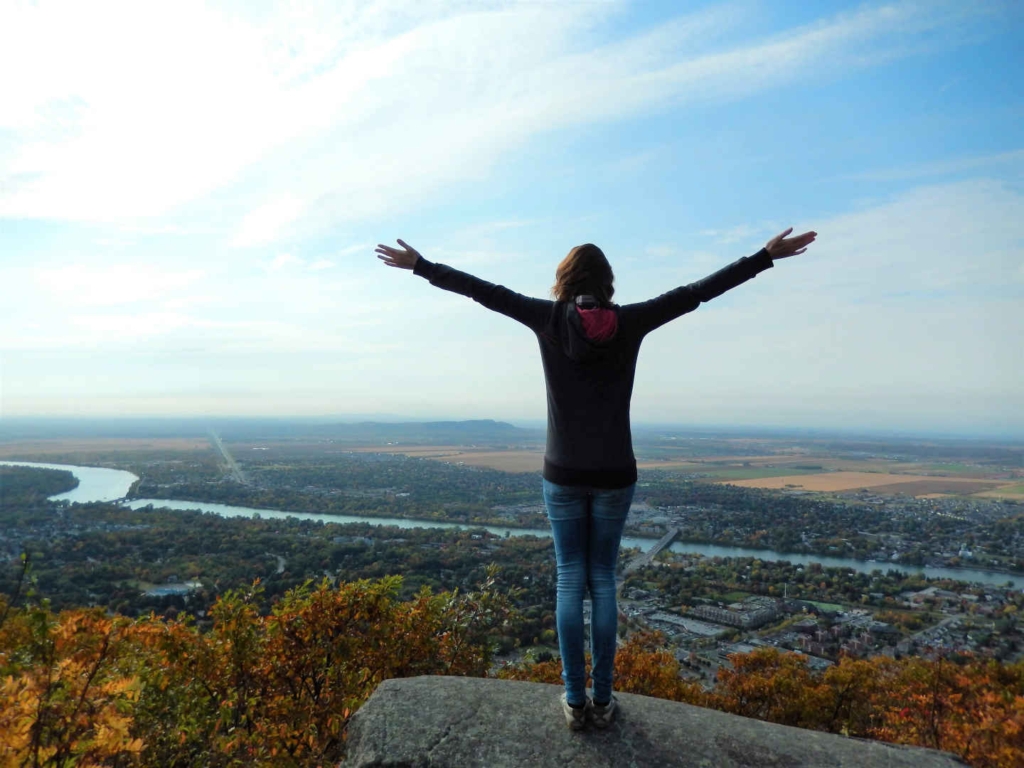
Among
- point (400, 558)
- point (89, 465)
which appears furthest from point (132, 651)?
point (89, 465)

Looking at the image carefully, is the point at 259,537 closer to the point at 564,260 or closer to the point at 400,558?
the point at 400,558

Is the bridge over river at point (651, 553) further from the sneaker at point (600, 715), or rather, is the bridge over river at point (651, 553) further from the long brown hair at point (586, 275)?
the long brown hair at point (586, 275)

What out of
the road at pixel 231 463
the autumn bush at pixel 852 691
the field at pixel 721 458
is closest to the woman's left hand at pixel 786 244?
the autumn bush at pixel 852 691

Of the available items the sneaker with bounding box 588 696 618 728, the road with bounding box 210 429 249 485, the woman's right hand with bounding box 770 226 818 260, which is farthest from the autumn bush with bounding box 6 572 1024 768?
the road with bounding box 210 429 249 485

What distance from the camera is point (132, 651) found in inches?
153

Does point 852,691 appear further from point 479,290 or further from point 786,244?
point 479,290

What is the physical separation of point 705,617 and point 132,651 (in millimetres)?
12122

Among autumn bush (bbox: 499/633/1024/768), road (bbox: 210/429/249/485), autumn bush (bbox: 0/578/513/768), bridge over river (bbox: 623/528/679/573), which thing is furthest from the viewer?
road (bbox: 210/429/249/485)

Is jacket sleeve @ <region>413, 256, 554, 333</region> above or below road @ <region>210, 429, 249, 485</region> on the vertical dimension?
above

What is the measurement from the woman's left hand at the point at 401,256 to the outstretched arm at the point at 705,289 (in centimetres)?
117

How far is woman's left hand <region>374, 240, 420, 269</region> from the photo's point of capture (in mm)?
3131

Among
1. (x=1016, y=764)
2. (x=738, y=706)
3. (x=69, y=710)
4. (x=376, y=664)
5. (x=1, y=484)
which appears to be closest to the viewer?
(x=69, y=710)

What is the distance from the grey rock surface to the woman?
0.20 meters

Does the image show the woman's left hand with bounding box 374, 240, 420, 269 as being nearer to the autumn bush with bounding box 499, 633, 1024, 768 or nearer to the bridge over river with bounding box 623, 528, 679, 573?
the autumn bush with bounding box 499, 633, 1024, 768
